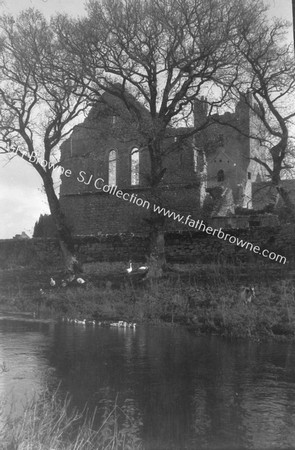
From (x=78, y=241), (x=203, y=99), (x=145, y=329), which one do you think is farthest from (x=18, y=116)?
(x=145, y=329)

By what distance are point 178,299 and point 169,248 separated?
22.9 feet

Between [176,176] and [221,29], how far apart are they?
31.5 feet

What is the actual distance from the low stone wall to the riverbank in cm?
86

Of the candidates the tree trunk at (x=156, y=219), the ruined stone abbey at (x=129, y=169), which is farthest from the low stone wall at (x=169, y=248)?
the ruined stone abbey at (x=129, y=169)

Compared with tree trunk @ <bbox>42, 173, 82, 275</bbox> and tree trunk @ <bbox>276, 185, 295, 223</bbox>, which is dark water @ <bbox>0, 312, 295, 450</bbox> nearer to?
tree trunk @ <bbox>42, 173, 82, 275</bbox>

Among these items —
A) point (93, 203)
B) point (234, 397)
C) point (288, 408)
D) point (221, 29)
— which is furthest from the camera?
point (93, 203)

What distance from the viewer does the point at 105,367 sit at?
9672 mm

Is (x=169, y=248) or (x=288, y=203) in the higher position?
(x=288, y=203)

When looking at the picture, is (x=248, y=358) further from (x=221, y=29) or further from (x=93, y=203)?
(x=93, y=203)

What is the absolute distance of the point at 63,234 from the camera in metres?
25.8

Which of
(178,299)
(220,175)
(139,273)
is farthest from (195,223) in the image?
(220,175)

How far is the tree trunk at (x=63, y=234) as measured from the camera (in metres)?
24.9

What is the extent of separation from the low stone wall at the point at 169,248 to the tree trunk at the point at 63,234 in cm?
41

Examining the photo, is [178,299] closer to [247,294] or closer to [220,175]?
[247,294]
